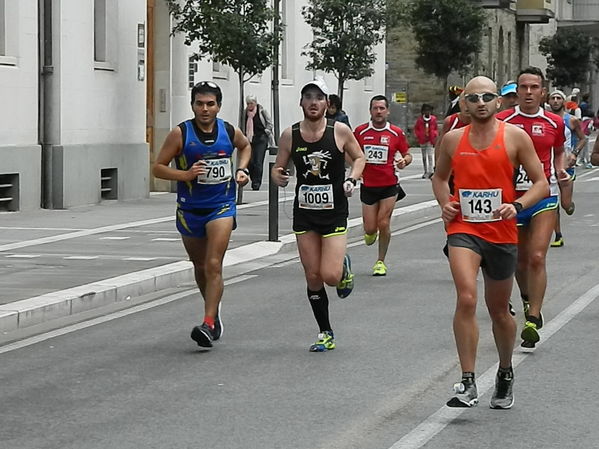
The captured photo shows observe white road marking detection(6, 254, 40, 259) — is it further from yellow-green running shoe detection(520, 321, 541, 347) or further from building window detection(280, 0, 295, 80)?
building window detection(280, 0, 295, 80)

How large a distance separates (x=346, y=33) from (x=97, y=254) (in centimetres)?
1822

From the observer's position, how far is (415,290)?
1486cm

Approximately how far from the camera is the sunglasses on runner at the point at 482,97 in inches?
346

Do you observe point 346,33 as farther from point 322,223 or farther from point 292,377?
point 292,377

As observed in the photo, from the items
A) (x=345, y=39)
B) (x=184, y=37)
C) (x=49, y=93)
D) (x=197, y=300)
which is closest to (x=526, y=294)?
(x=197, y=300)

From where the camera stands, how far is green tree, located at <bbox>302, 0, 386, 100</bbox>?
34.7 metres

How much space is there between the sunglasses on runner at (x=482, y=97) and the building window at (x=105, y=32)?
17.9 metres

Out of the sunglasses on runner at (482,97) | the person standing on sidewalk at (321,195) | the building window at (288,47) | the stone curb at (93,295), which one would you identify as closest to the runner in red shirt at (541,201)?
the person standing on sidewalk at (321,195)

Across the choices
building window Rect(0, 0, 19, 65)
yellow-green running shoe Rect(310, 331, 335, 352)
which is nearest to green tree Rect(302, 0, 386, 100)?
building window Rect(0, 0, 19, 65)

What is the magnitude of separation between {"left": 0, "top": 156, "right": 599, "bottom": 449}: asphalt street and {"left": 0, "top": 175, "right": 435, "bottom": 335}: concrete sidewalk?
1.27ft

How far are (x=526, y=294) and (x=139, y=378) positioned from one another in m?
3.42

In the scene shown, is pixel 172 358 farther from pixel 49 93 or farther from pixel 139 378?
pixel 49 93

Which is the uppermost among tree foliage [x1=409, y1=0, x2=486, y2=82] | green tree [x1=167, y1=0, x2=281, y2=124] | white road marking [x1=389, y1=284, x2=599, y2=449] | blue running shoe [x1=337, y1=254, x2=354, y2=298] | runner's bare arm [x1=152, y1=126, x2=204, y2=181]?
tree foliage [x1=409, y1=0, x2=486, y2=82]

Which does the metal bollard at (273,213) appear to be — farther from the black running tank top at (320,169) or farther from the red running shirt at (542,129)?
the black running tank top at (320,169)
